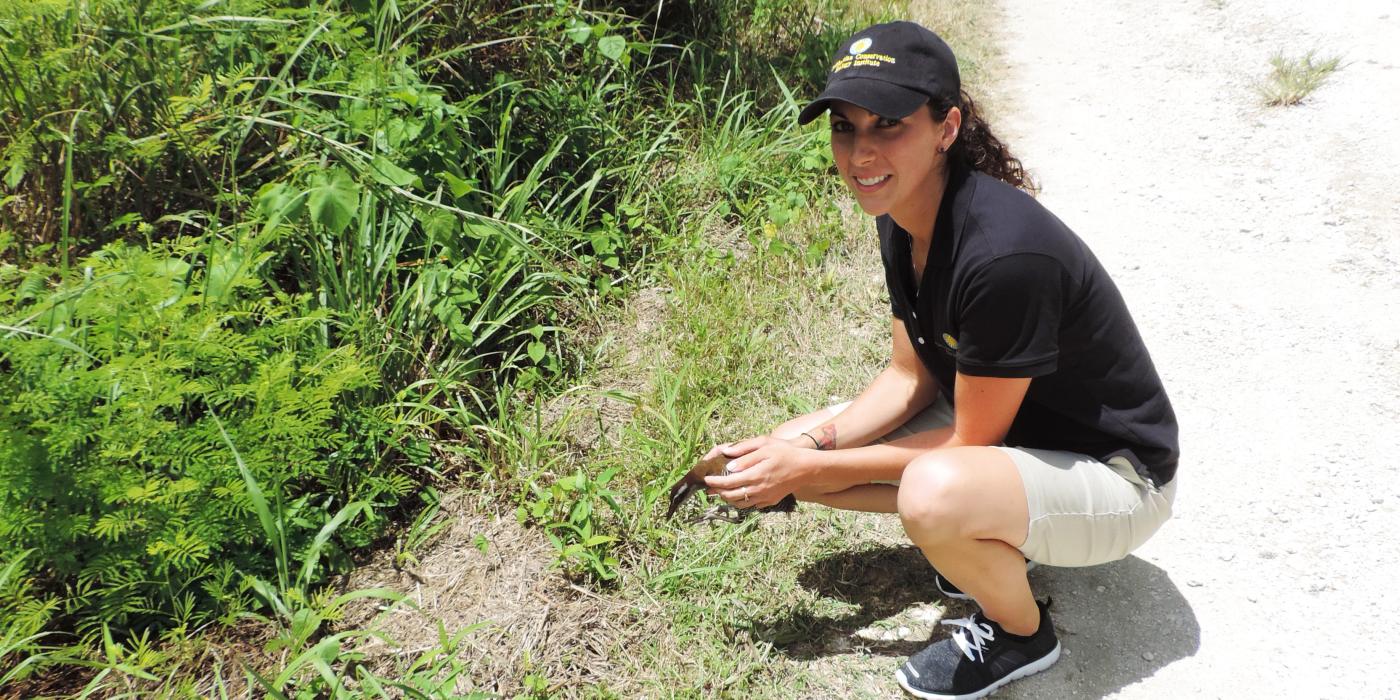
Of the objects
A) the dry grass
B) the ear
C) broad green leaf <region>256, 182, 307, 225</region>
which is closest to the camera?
the ear

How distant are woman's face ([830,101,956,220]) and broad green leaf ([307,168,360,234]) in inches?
54.7

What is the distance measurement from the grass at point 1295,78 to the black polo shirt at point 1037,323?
3180 millimetres

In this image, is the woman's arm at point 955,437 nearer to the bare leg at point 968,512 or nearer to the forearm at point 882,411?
the bare leg at point 968,512

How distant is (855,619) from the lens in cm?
247

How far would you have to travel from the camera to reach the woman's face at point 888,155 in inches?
74.9

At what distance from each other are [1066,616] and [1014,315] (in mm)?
1031

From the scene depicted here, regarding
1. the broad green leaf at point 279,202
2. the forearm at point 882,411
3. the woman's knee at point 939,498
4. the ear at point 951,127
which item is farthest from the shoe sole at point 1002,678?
the broad green leaf at point 279,202

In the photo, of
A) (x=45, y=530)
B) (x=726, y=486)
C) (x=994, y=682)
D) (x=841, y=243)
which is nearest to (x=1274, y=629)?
(x=994, y=682)

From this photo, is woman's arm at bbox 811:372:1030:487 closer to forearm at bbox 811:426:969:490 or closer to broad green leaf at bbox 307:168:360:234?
forearm at bbox 811:426:969:490

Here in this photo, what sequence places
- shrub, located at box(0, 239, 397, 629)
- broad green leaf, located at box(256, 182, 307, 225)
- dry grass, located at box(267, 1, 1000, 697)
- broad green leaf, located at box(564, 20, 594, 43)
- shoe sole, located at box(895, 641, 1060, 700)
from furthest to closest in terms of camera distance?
broad green leaf, located at box(564, 20, 594, 43) → broad green leaf, located at box(256, 182, 307, 225) → dry grass, located at box(267, 1, 1000, 697) → shoe sole, located at box(895, 641, 1060, 700) → shrub, located at box(0, 239, 397, 629)

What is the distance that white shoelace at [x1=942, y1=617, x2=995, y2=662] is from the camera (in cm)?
222

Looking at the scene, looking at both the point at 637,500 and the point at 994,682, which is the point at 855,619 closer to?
the point at 994,682

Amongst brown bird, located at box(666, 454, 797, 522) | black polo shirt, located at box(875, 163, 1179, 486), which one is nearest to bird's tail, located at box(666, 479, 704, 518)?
brown bird, located at box(666, 454, 797, 522)

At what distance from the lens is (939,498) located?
194 cm
